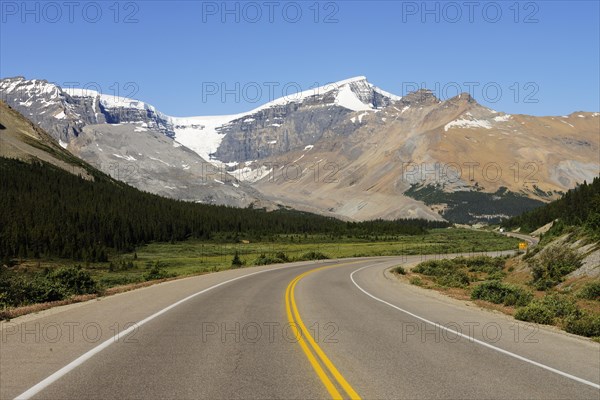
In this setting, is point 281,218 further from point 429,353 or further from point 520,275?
point 429,353

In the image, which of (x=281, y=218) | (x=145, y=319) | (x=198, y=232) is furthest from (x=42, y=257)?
(x=281, y=218)

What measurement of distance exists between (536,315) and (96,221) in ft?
343

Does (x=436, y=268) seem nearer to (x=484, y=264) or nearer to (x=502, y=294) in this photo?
(x=484, y=264)

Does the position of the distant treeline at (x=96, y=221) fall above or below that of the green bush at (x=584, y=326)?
above

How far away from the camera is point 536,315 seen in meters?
16.8

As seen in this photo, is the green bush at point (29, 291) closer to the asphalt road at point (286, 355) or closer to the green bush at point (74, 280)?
the green bush at point (74, 280)

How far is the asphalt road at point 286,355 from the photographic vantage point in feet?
26.8

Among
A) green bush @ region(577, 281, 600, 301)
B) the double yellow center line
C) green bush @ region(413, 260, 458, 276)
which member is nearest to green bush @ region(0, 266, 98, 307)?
the double yellow center line

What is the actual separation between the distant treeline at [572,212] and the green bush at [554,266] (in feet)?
8.10

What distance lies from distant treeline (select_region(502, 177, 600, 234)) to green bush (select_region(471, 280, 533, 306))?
13.4 metres

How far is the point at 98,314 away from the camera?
16438 millimetres

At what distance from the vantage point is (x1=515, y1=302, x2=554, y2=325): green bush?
1656cm

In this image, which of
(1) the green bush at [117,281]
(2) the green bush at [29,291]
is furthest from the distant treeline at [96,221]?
(2) the green bush at [29,291]

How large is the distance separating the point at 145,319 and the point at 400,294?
1384cm
